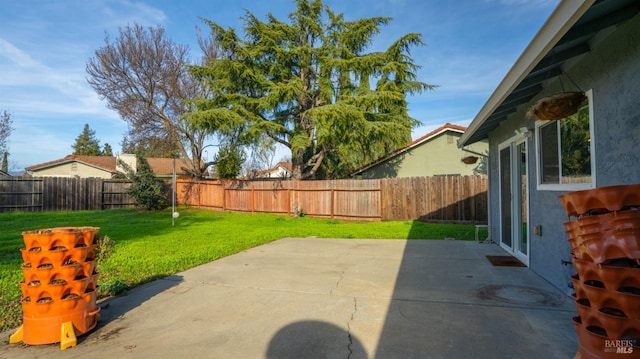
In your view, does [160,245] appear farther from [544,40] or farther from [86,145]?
[86,145]

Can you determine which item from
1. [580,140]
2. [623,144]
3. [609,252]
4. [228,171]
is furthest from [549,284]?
[228,171]

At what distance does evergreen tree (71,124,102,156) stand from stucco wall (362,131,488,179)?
55795mm

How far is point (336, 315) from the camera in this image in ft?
11.6

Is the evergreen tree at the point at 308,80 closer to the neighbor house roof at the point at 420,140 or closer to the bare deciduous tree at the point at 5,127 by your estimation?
the neighbor house roof at the point at 420,140

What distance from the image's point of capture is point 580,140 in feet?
12.3

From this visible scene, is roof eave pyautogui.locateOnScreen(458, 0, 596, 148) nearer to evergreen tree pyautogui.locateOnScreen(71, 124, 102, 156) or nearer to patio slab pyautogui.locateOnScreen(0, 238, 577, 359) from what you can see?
patio slab pyautogui.locateOnScreen(0, 238, 577, 359)

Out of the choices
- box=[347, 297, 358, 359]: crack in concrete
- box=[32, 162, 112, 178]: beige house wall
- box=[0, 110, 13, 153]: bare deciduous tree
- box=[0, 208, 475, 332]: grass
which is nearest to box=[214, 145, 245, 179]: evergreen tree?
box=[0, 208, 475, 332]: grass

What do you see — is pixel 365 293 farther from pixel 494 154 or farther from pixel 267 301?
pixel 494 154

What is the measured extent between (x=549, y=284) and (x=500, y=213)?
10.4 ft

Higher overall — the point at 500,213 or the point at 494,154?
the point at 494,154

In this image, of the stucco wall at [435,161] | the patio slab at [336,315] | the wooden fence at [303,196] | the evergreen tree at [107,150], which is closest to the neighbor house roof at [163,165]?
the wooden fence at [303,196]

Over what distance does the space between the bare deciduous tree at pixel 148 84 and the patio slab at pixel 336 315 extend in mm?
17263

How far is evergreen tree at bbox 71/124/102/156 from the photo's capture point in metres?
56.3

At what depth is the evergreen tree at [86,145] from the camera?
A: 56312 mm
